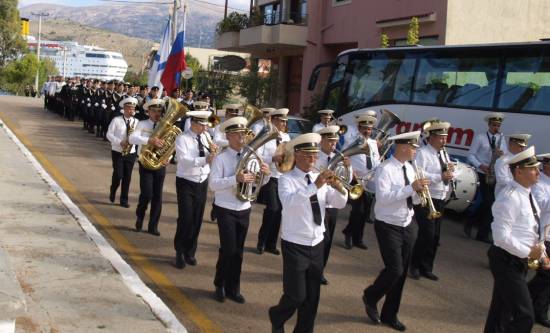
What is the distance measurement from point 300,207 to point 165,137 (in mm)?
4004

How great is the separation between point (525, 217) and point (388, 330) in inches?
67.6

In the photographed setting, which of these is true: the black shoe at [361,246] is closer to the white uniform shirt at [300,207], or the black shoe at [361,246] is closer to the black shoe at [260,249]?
the black shoe at [260,249]

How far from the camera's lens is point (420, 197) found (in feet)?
21.1

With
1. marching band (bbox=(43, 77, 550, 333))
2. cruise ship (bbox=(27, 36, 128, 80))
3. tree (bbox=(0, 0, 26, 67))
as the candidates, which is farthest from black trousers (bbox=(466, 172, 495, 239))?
cruise ship (bbox=(27, 36, 128, 80))

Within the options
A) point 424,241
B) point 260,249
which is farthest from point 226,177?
point 424,241

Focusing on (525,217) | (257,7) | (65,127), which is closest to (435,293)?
(525,217)

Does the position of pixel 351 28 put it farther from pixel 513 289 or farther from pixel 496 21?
pixel 513 289

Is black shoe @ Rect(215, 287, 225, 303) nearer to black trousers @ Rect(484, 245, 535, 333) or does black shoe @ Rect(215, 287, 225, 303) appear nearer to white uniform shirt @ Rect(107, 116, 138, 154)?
black trousers @ Rect(484, 245, 535, 333)

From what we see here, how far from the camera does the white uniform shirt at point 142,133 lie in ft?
30.2

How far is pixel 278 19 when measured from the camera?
31.4 metres

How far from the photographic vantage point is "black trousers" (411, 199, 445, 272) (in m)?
7.66

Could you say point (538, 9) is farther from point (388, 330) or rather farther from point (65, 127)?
point (388, 330)

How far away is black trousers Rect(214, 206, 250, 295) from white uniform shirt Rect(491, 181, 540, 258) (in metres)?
2.54

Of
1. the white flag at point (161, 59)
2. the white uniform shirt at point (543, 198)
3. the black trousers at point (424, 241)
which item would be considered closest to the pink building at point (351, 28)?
the white flag at point (161, 59)
